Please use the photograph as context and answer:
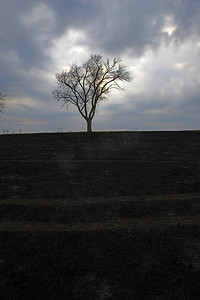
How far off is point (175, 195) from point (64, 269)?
4138mm

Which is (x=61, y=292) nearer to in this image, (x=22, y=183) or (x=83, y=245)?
(x=83, y=245)

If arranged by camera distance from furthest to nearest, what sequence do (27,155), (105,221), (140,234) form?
(27,155)
(105,221)
(140,234)

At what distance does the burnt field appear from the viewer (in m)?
2.52

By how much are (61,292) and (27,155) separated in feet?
30.1

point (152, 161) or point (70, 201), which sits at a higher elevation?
point (152, 161)

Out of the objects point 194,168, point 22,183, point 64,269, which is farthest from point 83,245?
point 194,168

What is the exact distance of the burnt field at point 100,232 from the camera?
2518 mm

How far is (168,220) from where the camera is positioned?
4.36m

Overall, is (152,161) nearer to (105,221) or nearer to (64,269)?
(105,221)

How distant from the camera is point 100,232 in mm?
3867

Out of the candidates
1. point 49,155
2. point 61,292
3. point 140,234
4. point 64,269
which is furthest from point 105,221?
point 49,155

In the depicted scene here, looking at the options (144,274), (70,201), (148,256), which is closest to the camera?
(144,274)

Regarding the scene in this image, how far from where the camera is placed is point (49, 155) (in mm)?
10734

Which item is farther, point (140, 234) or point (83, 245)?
point (140, 234)
